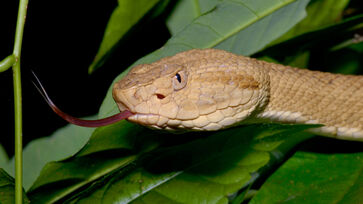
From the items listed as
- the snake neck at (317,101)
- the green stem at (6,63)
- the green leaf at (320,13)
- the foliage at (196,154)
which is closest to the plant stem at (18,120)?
the green stem at (6,63)

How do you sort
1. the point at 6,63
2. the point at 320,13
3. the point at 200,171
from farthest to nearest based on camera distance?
1. the point at 320,13
2. the point at 200,171
3. the point at 6,63

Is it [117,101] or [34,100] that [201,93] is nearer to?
[117,101]

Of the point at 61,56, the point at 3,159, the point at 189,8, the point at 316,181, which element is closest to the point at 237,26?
the point at 189,8

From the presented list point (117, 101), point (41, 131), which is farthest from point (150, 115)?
point (41, 131)

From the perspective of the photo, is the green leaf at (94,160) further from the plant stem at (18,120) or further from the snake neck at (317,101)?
the snake neck at (317,101)

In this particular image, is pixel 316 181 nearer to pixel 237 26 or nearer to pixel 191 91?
pixel 191 91

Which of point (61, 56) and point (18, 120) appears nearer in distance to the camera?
point (18, 120)
